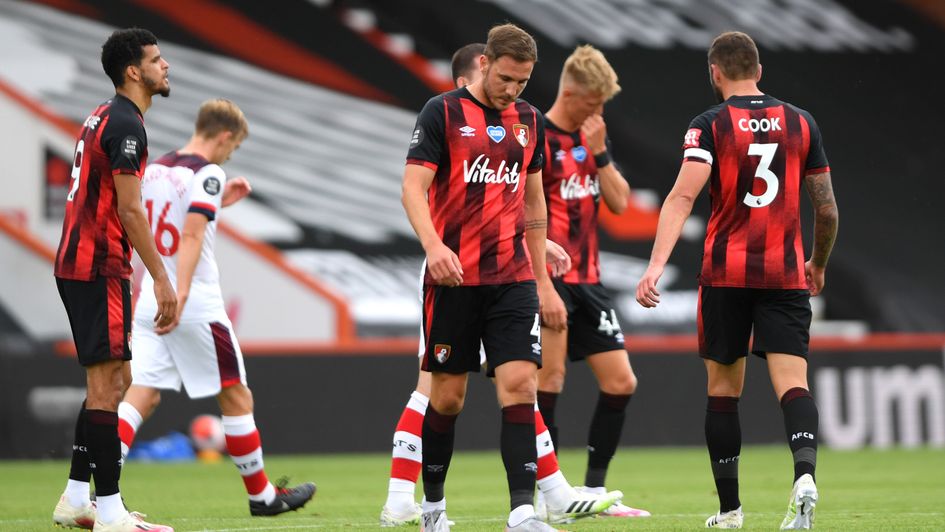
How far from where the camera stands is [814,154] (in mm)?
6191

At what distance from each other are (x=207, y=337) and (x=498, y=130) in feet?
7.95

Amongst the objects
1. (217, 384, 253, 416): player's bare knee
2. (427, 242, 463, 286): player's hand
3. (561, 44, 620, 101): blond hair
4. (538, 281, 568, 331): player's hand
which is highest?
(561, 44, 620, 101): blond hair

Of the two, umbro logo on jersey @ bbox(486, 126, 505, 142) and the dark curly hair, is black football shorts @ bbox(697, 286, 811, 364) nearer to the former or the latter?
umbro logo on jersey @ bbox(486, 126, 505, 142)

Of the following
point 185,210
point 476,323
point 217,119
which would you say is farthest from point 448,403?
point 217,119

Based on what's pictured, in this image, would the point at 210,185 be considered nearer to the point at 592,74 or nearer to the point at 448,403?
the point at 592,74

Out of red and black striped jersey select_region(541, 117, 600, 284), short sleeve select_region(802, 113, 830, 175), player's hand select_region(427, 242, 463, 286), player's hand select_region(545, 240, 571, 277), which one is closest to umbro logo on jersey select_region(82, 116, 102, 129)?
player's hand select_region(427, 242, 463, 286)

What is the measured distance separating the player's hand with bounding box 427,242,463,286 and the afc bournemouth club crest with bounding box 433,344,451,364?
36 centimetres

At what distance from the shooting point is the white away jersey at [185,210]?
7426 millimetres

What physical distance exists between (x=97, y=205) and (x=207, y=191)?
136cm

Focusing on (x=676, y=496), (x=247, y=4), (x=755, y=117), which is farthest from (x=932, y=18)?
(x=755, y=117)

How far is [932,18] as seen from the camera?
21.6 metres

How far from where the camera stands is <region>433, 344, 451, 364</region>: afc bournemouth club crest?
18.7 ft

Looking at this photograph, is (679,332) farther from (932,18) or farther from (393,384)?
(932,18)

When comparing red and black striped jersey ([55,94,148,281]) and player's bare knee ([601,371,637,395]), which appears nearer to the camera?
red and black striped jersey ([55,94,148,281])
